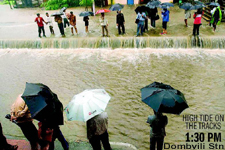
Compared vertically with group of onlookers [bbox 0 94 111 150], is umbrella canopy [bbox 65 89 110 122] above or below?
above

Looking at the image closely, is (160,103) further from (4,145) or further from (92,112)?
(4,145)

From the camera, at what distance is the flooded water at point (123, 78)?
6.09m

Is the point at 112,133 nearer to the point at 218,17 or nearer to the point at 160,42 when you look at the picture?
the point at 160,42

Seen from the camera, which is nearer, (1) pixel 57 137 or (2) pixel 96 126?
(2) pixel 96 126

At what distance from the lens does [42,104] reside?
3.49m

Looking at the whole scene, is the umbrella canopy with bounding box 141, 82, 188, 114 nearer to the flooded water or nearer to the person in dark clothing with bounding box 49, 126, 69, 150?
the person in dark clothing with bounding box 49, 126, 69, 150

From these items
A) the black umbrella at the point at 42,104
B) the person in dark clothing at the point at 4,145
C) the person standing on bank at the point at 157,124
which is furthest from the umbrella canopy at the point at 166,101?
the person in dark clothing at the point at 4,145

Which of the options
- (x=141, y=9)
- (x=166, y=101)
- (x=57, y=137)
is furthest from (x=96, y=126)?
(x=141, y=9)

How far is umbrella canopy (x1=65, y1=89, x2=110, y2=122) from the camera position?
3.55 m

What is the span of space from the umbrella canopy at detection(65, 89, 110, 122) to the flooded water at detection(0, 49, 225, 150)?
7.50ft

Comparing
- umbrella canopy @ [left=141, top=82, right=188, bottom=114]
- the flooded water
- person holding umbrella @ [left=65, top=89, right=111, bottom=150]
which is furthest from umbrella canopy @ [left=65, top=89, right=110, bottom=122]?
the flooded water

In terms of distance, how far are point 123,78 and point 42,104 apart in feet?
18.2

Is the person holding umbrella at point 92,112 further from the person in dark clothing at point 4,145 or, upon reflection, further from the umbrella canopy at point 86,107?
the person in dark clothing at point 4,145

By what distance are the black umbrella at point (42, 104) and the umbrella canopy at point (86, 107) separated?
250 mm
